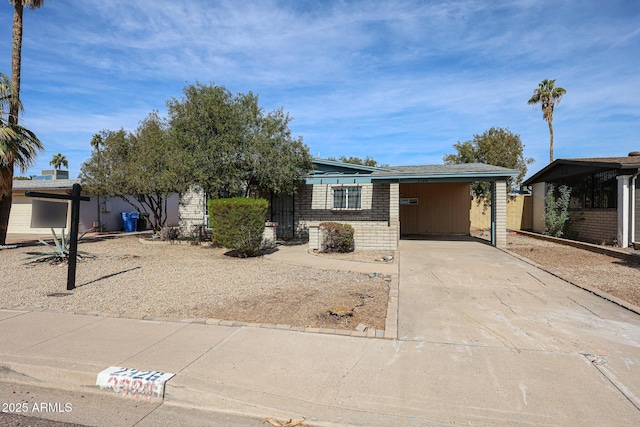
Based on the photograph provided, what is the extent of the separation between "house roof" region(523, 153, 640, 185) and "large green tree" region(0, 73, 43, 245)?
2075 centimetres

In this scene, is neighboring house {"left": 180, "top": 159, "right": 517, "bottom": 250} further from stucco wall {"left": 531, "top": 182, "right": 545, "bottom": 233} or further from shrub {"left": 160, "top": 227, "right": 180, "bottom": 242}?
stucco wall {"left": 531, "top": 182, "right": 545, "bottom": 233}

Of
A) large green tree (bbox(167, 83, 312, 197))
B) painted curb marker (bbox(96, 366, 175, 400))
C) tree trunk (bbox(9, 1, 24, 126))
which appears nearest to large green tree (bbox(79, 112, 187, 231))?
large green tree (bbox(167, 83, 312, 197))

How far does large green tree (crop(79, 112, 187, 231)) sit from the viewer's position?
13.7 metres

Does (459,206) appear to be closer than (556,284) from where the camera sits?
No

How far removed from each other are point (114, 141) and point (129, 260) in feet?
29.2

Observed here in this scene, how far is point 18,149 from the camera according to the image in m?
14.1

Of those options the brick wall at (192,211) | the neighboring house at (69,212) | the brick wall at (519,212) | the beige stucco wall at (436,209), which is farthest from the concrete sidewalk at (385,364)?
the brick wall at (519,212)

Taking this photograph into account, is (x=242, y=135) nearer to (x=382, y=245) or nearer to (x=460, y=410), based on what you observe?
(x=382, y=245)

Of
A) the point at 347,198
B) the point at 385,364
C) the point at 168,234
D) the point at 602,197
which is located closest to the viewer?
the point at 385,364

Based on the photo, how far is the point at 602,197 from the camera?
1605 centimetres

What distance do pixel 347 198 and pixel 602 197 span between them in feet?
33.7

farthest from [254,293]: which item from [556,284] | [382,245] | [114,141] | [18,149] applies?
[114,141]

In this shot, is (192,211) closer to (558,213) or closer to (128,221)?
(128,221)

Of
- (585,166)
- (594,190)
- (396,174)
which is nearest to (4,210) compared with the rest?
(396,174)
